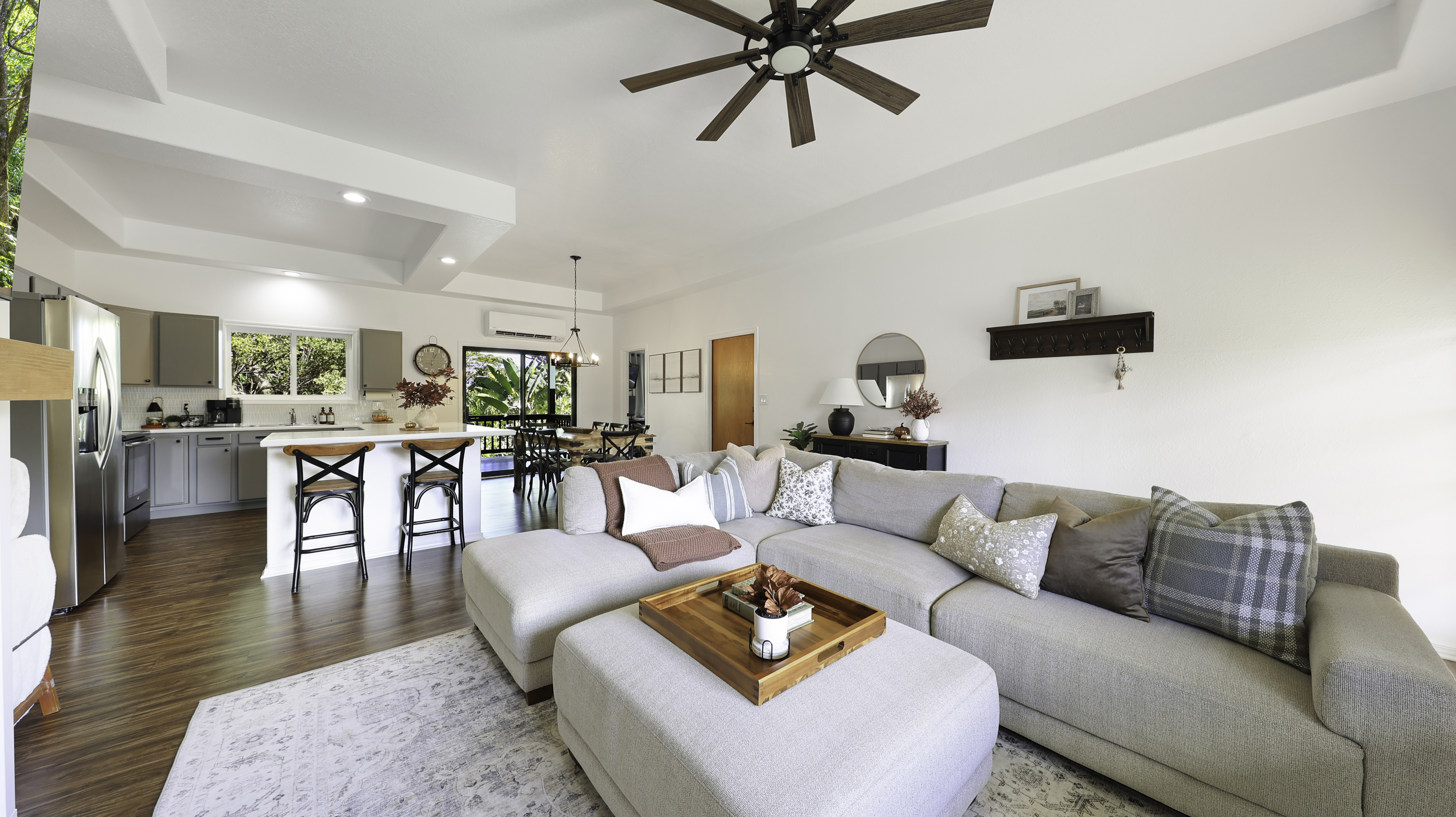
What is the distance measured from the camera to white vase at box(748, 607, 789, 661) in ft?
4.73

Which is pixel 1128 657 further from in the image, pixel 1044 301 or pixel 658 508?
pixel 1044 301

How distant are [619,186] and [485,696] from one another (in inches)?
131

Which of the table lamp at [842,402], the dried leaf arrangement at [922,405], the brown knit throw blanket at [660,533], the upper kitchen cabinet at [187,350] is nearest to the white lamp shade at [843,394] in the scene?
the table lamp at [842,402]

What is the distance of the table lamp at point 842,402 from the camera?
14.6 ft

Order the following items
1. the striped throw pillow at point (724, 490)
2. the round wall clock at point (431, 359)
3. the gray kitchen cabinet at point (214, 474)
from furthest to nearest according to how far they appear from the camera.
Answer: the round wall clock at point (431, 359)
the gray kitchen cabinet at point (214, 474)
the striped throw pillow at point (724, 490)

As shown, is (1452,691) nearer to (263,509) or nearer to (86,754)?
(86,754)

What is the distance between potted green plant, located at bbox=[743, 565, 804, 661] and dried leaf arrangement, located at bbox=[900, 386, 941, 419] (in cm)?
275

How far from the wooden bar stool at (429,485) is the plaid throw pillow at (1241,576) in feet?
12.5

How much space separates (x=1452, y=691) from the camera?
3.87ft

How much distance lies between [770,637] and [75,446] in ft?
12.7

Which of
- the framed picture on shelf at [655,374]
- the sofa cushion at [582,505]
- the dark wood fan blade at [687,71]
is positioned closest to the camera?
the dark wood fan blade at [687,71]

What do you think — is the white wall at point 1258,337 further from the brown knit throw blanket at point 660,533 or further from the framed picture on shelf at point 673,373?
the framed picture on shelf at point 673,373

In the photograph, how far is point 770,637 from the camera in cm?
144

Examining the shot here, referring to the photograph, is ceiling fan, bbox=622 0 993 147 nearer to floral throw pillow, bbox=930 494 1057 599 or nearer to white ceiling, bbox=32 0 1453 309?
white ceiling, bbox=32 0 1453 309
